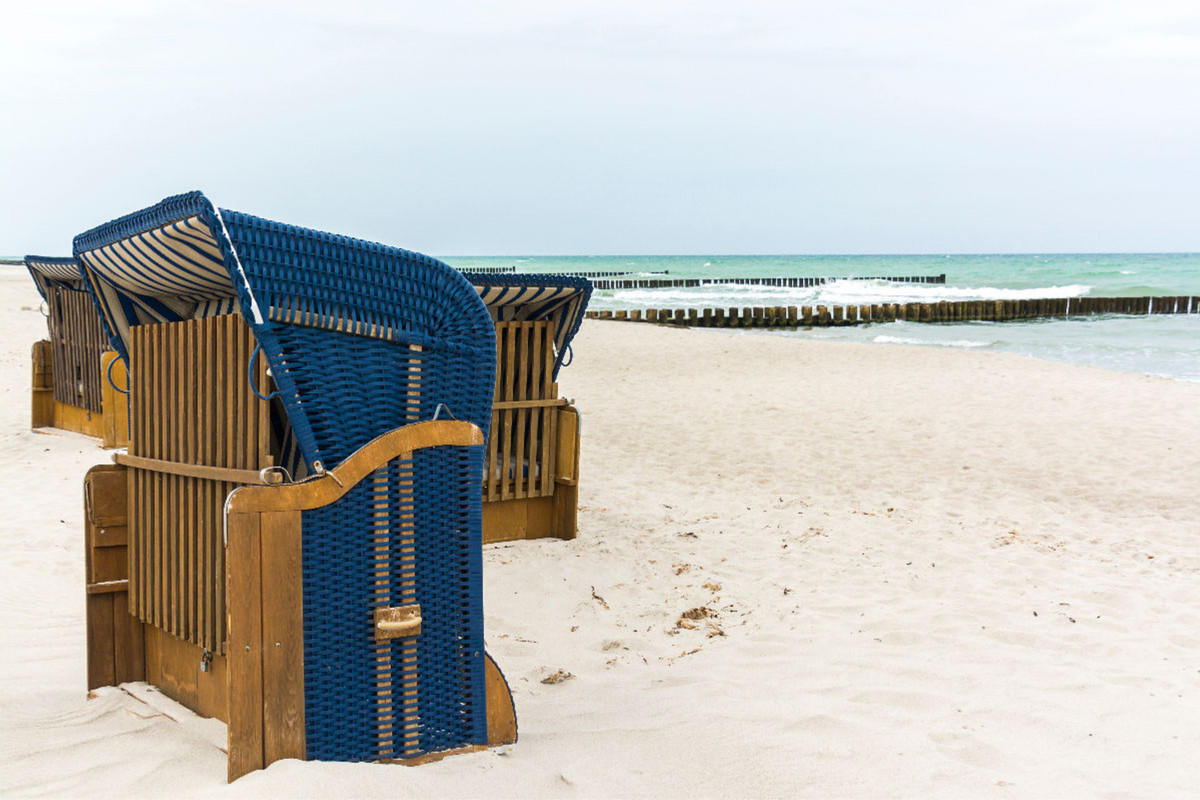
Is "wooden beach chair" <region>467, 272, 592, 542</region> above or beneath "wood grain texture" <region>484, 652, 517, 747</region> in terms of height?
above

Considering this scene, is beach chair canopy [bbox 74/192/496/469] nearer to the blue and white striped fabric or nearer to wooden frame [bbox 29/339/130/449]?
the blue and white striped fabric

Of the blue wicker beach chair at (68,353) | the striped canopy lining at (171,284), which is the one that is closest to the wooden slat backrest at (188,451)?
the striped canopy lining at (171,284)

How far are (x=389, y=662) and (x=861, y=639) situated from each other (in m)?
2.52

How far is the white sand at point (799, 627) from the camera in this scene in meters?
3.04

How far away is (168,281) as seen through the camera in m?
3.28

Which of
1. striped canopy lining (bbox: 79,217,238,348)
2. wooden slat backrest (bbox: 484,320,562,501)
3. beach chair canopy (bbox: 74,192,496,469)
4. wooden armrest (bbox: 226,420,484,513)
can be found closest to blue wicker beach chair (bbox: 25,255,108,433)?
wooden slat backrest (bbox: 484,320,562,501)

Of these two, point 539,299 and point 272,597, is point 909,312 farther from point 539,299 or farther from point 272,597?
point 272,597

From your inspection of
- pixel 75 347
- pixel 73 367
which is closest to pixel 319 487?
pixel 75 347

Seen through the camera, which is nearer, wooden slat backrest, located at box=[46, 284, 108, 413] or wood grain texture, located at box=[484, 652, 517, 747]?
wood grain texture, located at box=[484, 652, 517, 747]

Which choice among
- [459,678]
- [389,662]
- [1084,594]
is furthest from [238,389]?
[1084,594]

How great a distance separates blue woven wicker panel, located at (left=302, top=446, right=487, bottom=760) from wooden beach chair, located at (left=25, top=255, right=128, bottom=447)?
6321 millimetres

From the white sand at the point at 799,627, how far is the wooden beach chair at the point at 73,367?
32 cm

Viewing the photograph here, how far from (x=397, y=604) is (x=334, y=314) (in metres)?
0.91

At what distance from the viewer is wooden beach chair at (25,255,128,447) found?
8.45 m
